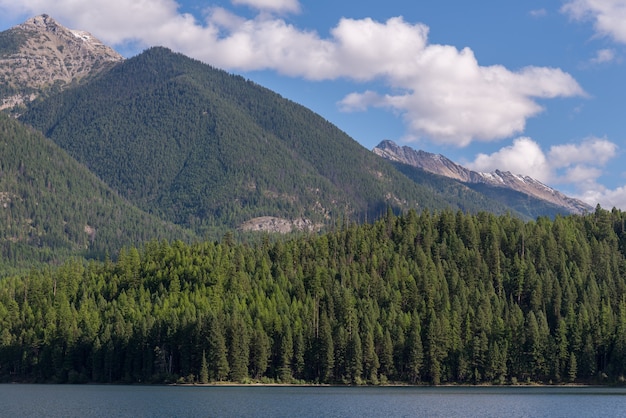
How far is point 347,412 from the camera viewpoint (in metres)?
136

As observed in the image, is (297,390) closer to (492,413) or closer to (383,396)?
(383,396)

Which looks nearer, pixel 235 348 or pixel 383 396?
pixel 383 396

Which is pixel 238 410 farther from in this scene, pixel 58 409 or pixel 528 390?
pixel 528 390

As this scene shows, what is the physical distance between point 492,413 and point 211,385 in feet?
257

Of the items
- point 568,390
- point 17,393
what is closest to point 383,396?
point 568,390

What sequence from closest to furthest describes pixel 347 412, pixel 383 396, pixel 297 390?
pixel 347 412, pixel 383 396, pixel 297 390

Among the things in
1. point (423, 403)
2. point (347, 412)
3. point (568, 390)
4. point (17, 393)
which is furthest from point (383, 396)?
point (17, 393)

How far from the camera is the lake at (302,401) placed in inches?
5281

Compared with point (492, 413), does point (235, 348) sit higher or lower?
higher

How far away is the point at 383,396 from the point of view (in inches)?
6683

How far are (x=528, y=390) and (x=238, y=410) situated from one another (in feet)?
273

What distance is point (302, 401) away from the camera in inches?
6142

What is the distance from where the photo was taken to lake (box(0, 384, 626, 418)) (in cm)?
13412

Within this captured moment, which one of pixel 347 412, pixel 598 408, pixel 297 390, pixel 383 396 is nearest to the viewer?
pixel 347 412
